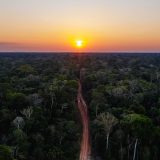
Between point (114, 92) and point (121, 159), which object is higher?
point (114, 92)

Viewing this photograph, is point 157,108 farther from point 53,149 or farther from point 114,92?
point 53,149

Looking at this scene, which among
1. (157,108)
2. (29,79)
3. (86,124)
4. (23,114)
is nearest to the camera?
(23,114)

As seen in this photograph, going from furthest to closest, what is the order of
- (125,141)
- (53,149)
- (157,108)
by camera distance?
(157,108) < (125,141) < (53,149)

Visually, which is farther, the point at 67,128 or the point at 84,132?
the point at 84,132

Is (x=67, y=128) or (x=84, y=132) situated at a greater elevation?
(x=67, y=128)

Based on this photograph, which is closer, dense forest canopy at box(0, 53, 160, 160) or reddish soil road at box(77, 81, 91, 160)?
dense forest canopy at box(0, 53, 160, 160)

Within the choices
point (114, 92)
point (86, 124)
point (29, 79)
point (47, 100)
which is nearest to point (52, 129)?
point (86, 124)

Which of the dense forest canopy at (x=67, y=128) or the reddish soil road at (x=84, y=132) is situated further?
the reddish soil road at (x=84, y=132)

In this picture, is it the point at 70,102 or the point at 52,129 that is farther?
the point at 70,102

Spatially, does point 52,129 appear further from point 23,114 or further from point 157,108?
point 157,108
